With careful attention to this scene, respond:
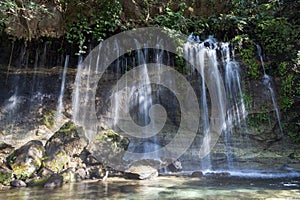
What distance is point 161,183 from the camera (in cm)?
600

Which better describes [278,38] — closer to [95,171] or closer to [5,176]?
[95,171]

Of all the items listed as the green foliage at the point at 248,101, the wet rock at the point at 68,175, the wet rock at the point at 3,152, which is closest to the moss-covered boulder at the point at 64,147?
the wet rock at the point at 68,175

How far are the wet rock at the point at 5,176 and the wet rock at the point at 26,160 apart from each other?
0.13 meters

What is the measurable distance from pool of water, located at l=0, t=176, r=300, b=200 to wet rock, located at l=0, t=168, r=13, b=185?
534 mm

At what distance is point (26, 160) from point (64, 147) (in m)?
1.14

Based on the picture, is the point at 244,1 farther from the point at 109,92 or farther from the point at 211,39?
the point at 109,92

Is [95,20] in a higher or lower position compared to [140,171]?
higher

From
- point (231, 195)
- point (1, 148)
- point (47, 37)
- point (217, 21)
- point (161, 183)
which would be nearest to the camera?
point (231, 195)

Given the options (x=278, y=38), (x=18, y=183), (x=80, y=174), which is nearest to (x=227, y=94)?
(x=278, y=38)

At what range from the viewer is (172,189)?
5.32m

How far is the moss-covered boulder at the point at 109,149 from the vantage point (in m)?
Result: 7.22

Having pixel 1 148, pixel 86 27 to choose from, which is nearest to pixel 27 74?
pixel 86 27

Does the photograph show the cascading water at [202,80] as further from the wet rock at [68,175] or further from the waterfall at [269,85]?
the wet rock at [68,175]

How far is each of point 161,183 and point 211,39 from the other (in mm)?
7611
